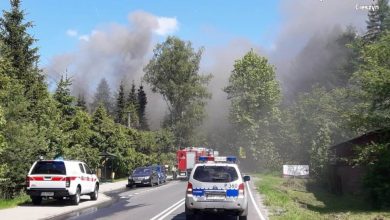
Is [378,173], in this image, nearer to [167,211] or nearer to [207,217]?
[207,217]

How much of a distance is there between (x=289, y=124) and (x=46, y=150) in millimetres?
54886

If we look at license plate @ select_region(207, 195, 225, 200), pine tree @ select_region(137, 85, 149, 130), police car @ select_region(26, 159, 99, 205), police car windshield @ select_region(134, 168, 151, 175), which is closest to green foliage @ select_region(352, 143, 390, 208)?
license plate @ select_region(207, 195, 225, 200)

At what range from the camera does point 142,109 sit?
12888 cm

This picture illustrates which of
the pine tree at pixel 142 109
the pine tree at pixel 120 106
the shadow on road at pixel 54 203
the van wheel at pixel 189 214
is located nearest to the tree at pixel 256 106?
the pine tree at pixel 120 106

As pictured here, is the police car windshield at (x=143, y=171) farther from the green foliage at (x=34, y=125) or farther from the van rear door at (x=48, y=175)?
the van rear door at (x=48, y=175)

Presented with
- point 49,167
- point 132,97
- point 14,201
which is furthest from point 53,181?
point 132,97

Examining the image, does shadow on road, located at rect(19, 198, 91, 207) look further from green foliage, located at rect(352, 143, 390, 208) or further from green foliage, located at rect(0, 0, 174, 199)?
green foliage, located at rect(352, 143, 390, 208)

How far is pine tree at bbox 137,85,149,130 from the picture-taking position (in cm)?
12331

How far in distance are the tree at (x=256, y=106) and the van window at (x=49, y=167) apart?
5495 centimetres

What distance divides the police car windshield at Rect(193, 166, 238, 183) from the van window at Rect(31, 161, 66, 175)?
7781 millimetres

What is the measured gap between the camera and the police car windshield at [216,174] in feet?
49.4

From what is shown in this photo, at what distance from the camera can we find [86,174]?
75.8 ft

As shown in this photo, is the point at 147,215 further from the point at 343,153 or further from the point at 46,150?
the point at 343,153

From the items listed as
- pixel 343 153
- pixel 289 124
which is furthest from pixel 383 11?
pixel 343 153
